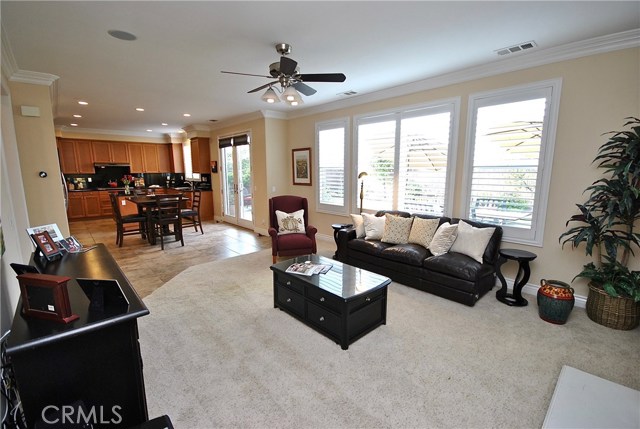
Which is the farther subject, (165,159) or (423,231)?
(165,159)

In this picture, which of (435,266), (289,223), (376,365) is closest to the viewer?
(376,365)

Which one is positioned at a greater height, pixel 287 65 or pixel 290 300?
pixel 287 65

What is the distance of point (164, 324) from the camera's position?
281 centimetres

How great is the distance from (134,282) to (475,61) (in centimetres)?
506

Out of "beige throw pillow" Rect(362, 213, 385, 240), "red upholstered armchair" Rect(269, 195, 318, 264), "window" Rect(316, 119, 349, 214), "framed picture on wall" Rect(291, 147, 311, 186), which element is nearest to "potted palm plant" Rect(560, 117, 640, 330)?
"beige throw pillow" Rect(362, 213, 385, 240)

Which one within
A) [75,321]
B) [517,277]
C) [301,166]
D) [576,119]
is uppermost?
[576,119]

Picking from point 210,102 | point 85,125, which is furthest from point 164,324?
point 85,125

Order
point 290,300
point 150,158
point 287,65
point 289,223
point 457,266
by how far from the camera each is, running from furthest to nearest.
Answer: point 150,158 → point 289,223 → point 457,266 → point 290,300 → point 287,65

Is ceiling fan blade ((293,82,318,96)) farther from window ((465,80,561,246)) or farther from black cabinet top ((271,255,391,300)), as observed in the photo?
window ((465,80,561,246))

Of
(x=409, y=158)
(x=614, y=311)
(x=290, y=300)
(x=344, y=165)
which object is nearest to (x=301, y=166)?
(x=344, y=165)

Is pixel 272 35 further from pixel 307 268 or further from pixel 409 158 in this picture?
pixel 409 158

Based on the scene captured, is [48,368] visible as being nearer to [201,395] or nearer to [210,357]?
[201,395]

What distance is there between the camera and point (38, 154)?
3.69 metres

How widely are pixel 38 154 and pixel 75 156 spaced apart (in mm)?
6055
